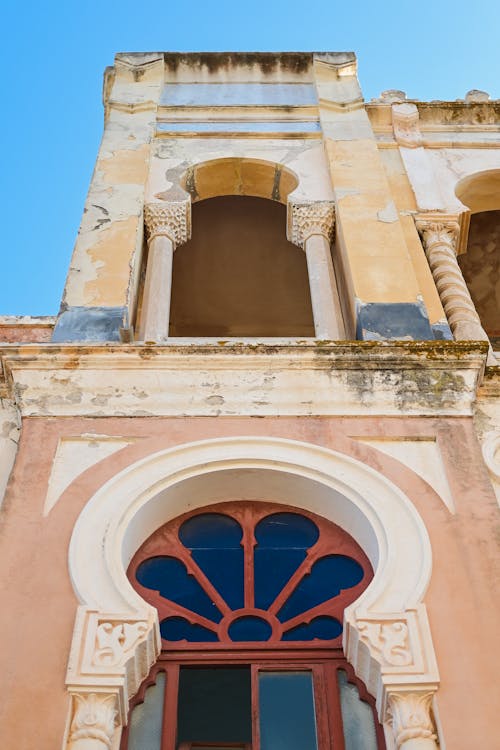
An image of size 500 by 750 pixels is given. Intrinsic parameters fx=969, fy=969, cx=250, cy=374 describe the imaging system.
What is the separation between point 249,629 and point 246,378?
80.9 inches

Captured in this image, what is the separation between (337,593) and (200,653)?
1.00 meters

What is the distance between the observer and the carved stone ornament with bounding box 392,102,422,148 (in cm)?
1186

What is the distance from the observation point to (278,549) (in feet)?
21.7

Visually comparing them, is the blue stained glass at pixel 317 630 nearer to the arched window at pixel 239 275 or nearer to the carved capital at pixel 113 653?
the carved capital at pixel 113 653

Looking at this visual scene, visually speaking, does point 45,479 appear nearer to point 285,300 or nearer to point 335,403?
point 335,403

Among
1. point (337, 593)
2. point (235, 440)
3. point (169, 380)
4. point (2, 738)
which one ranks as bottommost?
point (2, 738)

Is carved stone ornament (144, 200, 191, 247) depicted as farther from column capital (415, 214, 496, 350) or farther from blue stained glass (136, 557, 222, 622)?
blue stained glass (136, 557, 222, 622)

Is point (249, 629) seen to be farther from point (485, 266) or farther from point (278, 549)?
point (485, 266)

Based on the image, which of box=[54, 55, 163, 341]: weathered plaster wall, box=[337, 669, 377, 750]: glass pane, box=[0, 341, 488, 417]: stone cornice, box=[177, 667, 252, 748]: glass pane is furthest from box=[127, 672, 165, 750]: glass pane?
box=[54, 55, 163, 341]: weathered plaster wall

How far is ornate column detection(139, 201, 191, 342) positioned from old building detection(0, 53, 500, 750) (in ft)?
0.10

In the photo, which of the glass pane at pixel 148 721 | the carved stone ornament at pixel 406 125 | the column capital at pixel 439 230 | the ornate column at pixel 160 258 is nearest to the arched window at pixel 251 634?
the glass pane at pixel 148 721

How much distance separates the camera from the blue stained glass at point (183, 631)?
5.98m

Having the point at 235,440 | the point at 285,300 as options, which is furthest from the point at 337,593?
the point at 285,300

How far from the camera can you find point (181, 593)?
627 centimetres
